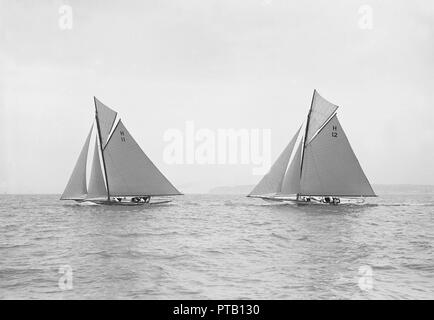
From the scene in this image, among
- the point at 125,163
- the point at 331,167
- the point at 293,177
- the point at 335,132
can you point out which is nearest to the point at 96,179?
the point at 125,163

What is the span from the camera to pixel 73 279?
50.6ft

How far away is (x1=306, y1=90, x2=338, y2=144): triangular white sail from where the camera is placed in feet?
175

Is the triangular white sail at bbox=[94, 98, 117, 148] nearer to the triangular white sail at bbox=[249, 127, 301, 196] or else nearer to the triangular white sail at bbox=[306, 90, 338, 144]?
the triangular white sail at bbox=[249, 127, 301, 196]

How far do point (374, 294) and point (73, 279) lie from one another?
9905mm

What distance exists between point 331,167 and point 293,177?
4.62 metres

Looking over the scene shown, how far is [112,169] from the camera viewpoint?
54.6m

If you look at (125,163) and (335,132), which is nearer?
(335,132)

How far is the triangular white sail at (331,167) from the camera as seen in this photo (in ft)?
171

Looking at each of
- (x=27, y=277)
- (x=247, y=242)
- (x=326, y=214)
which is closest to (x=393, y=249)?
(x=247, y=242)
